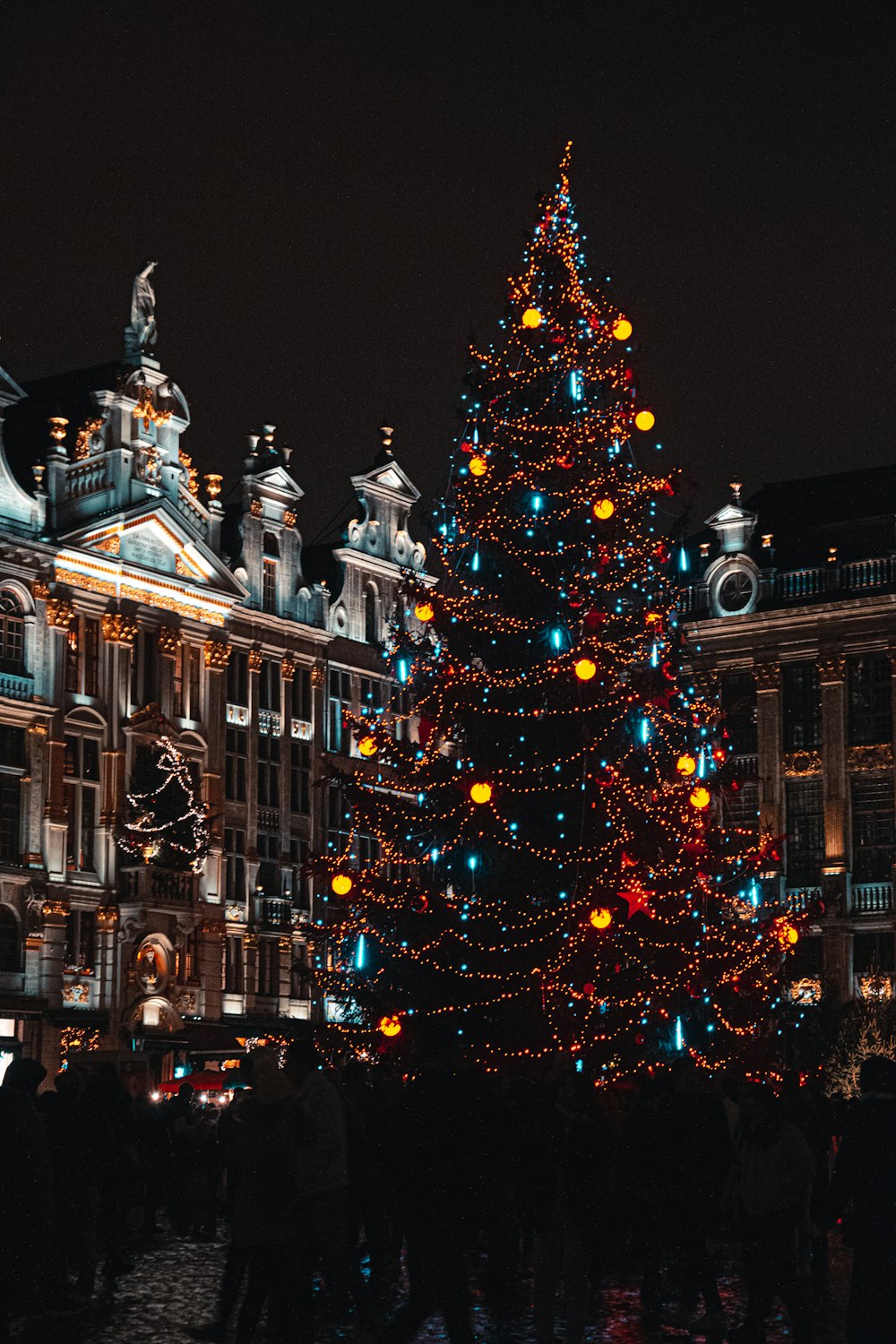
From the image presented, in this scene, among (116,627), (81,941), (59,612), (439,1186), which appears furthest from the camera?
(116,627)

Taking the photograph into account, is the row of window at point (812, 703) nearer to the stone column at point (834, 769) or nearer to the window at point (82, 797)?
the stone column at point (834, 769)

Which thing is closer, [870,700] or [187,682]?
[187,682]

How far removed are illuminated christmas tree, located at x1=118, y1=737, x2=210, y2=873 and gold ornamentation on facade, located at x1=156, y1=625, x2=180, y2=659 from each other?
2072 mm

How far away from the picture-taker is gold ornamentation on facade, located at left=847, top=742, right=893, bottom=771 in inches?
2231

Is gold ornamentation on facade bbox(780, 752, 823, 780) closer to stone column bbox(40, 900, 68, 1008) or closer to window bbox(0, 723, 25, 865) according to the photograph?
stone column bbox(40, 900, 68, 1008)

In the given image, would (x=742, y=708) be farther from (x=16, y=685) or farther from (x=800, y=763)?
(x=16, y=685)

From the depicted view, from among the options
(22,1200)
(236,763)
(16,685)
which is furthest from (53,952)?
(22,1200)

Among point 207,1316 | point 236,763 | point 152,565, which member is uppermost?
point 152,565

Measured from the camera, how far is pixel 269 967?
2151 inches

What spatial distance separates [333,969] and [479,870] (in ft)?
7.19

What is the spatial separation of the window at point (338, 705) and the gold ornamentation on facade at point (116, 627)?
318 inches

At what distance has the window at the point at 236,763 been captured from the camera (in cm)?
5444

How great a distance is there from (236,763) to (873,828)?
51.8 ft

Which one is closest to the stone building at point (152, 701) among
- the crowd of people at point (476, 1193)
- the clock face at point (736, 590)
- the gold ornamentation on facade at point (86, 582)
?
the gold ornamentation on facade at point (86, 582)
